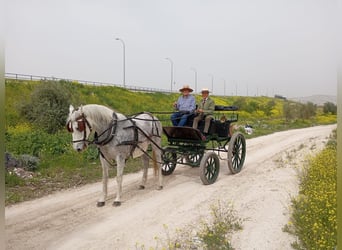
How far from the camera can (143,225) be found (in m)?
4.56

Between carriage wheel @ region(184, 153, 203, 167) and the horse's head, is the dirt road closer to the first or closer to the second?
carriage wheel @ region(184, 153, 203, 167)

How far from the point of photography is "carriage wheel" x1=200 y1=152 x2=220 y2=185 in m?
6.59

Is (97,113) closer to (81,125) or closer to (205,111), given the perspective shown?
(81,125)

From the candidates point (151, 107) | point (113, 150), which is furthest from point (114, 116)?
point (151, 107)

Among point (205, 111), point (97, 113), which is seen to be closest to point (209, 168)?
point (205, 111)

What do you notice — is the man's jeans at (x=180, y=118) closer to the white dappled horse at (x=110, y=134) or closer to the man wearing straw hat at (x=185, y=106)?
the man wearing straw hat at (x=185, y=106)

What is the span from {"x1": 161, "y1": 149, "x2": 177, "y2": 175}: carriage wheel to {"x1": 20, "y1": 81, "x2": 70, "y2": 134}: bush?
982 centimetres

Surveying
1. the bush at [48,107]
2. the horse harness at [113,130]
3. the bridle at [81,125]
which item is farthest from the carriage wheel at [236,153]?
the bush at [48,107]

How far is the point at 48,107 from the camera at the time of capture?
16.5 metres

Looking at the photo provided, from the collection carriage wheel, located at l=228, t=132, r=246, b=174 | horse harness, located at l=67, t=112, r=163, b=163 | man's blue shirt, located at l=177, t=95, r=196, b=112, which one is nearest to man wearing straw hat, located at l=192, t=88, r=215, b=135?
man's blue shirt, located at l=177, t=95, r=196, b=112

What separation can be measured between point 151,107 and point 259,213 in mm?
25139

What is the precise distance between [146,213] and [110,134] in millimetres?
1504

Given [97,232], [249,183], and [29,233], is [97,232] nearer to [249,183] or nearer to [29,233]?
[29,233]

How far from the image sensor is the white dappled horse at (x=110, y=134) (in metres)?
4.95
